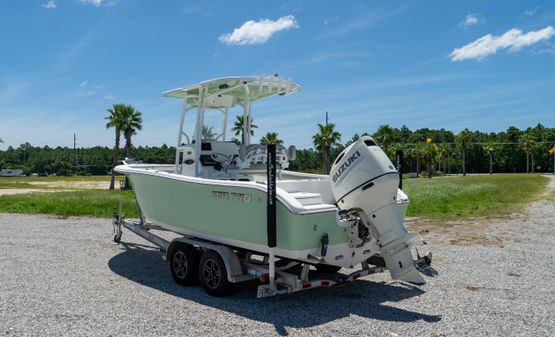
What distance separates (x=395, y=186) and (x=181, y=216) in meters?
3.26

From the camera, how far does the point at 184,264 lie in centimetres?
743

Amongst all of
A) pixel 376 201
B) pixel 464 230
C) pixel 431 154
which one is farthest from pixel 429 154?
pixel 376 201

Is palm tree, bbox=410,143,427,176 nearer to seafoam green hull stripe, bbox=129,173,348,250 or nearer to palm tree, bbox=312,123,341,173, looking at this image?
palm tree, bbox=312,123,341,173

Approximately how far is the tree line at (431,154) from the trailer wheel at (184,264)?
4261 cm

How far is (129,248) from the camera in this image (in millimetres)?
10602

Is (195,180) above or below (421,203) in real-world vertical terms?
above

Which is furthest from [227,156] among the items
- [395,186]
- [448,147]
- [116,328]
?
[448,147]

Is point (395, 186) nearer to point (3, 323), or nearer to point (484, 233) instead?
point (3, 323)

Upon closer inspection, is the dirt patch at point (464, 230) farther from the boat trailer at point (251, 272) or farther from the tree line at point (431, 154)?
the tree line at point (431, 154)

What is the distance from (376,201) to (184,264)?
302 centimetres

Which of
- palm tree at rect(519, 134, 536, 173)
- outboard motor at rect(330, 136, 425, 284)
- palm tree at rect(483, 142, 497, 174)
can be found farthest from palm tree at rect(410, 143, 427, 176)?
outboard motor at rect(330, 136, 425, 284)

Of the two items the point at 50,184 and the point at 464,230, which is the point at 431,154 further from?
the point at 464,230

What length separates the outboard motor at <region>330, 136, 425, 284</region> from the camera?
6.25m

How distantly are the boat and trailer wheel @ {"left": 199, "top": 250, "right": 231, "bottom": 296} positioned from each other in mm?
269
